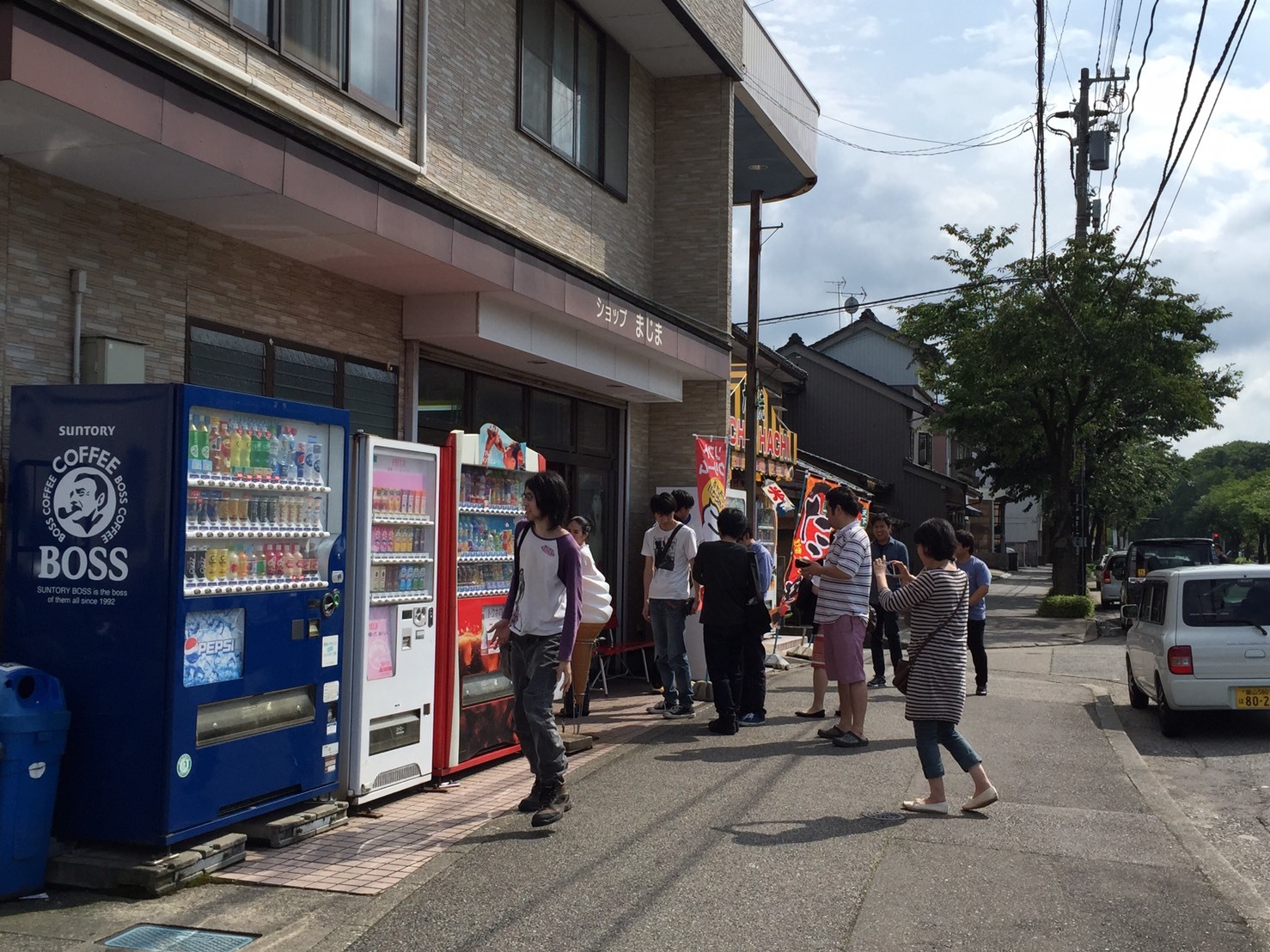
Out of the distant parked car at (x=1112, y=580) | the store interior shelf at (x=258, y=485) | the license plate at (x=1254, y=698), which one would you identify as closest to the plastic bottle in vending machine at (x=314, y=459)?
the store interior shelf at (x=258, y=485)

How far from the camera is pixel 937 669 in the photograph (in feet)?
22.5

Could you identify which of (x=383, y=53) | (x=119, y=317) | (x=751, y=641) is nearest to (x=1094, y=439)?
(x=751, y=641)

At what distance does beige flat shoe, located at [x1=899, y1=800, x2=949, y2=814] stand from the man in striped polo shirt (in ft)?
6.37

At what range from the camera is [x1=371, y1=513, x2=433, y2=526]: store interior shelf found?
6.94 meters

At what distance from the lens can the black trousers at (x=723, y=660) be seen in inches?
368

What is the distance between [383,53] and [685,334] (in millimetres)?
5027

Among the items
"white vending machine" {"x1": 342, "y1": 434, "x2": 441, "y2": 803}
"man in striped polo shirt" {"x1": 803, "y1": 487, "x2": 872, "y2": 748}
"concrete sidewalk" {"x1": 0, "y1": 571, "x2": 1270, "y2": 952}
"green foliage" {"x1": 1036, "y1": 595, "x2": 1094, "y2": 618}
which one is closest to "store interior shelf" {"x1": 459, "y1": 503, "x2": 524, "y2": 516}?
"white vending machine" {"x1": 342, "y1": 434, "x2": 441, "y2": 803}

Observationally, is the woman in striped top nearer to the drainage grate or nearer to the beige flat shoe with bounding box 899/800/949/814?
the beige flat shoe with bounding box 899/800/949/814

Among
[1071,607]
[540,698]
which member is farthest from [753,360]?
[1071,607]

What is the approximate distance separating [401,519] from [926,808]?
3686mm

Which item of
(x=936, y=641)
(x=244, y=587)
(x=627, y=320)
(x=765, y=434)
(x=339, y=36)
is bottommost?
(x=936, y=641)

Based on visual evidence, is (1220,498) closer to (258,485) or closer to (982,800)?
(982,800)

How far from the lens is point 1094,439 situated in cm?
3127

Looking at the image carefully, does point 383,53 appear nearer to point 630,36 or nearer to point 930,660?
point 630,36
